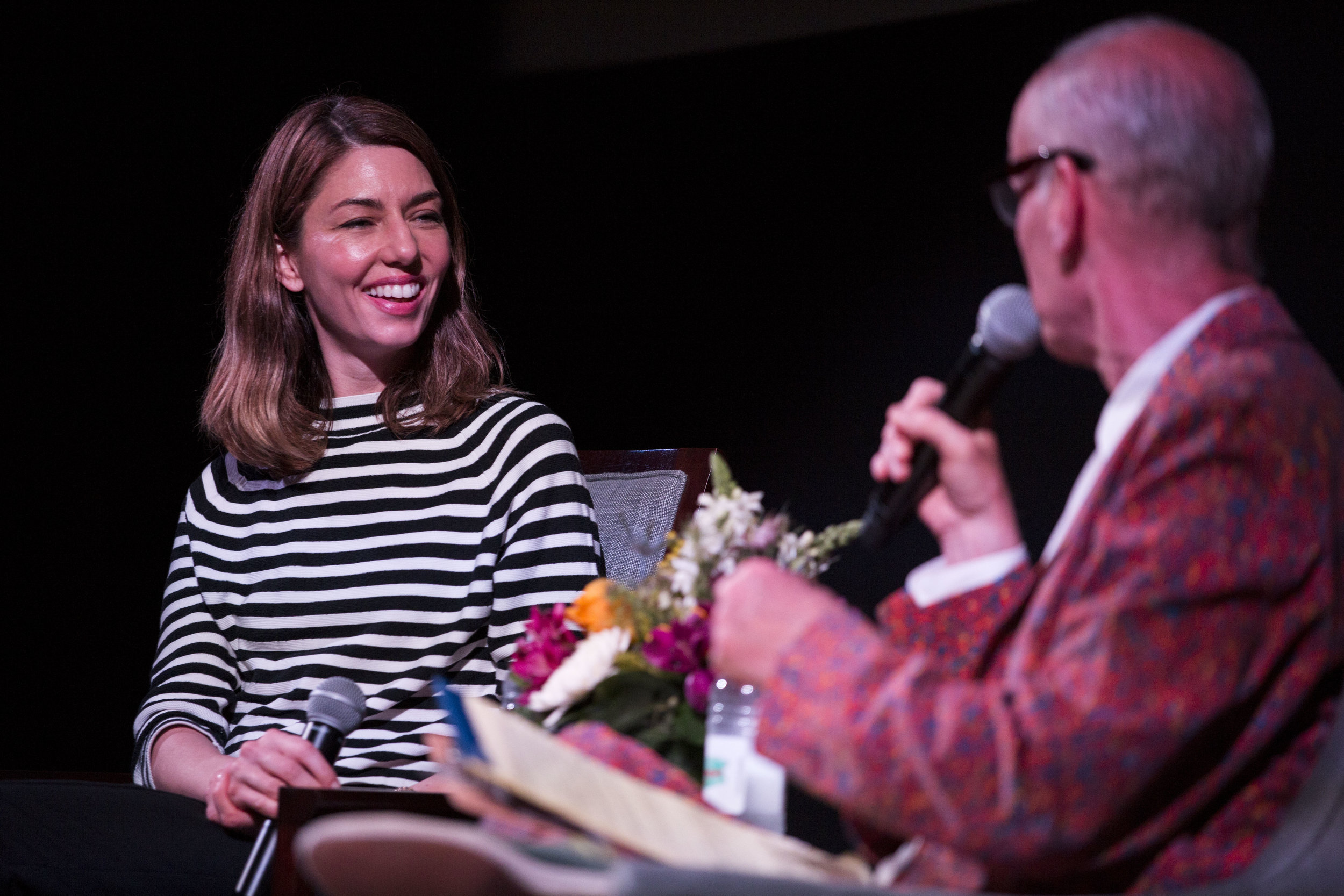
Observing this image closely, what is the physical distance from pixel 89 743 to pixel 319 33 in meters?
1.86

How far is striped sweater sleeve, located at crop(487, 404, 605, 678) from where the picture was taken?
5.71 ft

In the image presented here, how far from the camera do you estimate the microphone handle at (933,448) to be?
95cm

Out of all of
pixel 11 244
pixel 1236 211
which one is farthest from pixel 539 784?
pixel 11 244

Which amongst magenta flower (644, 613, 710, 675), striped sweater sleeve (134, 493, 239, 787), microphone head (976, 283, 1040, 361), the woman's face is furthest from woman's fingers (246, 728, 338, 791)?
microphone head (976, 283, 1040, 361)

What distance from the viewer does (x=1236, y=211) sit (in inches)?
34.3

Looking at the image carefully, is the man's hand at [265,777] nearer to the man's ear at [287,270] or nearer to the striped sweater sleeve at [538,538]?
the striped sweater sleeve at [538,538]

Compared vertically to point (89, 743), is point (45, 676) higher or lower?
higher

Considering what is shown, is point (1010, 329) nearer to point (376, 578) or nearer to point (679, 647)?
point (679, 647)

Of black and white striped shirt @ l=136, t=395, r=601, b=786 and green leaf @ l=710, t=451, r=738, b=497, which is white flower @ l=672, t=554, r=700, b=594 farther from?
black and white striped shirt @ l=136, t=395, r=601, b=786

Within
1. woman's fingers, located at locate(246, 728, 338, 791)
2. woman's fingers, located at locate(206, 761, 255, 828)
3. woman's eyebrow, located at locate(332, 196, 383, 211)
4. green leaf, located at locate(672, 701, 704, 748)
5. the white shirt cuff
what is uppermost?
woman's eyebrow, located at locate(332, 196, 383, 211)

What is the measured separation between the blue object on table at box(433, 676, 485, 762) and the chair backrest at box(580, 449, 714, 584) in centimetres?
98

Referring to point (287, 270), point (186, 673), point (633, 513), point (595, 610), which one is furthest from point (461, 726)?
point (287, 270)

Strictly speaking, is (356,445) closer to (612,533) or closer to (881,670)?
(612,533)

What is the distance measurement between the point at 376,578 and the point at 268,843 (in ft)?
1.55
